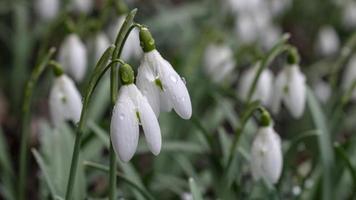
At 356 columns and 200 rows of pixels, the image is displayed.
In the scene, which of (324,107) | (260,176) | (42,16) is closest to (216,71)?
(324,107)

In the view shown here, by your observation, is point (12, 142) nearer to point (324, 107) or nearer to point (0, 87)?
point (0, 87)

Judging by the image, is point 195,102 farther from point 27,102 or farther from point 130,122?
point 130,122

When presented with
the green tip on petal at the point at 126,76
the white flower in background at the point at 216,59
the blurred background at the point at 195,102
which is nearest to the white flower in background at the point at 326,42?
the blurred background at the point at 195,102

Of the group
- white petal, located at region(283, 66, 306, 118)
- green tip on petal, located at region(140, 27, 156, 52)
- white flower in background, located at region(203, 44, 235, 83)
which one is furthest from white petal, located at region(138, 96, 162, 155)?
white flower in background, located at region(203, 44, 235, 83)

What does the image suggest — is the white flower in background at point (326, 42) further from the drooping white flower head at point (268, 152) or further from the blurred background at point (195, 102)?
the drooping white flower head at point (268, 152)

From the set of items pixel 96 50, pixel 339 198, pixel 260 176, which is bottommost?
pixel 339 198

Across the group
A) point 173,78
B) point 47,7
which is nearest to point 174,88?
point 173,78

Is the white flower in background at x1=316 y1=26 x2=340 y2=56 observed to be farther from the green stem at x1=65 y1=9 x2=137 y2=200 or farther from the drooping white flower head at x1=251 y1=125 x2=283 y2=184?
the green stem at x1=65 y1=9 x2=137 y2=200
